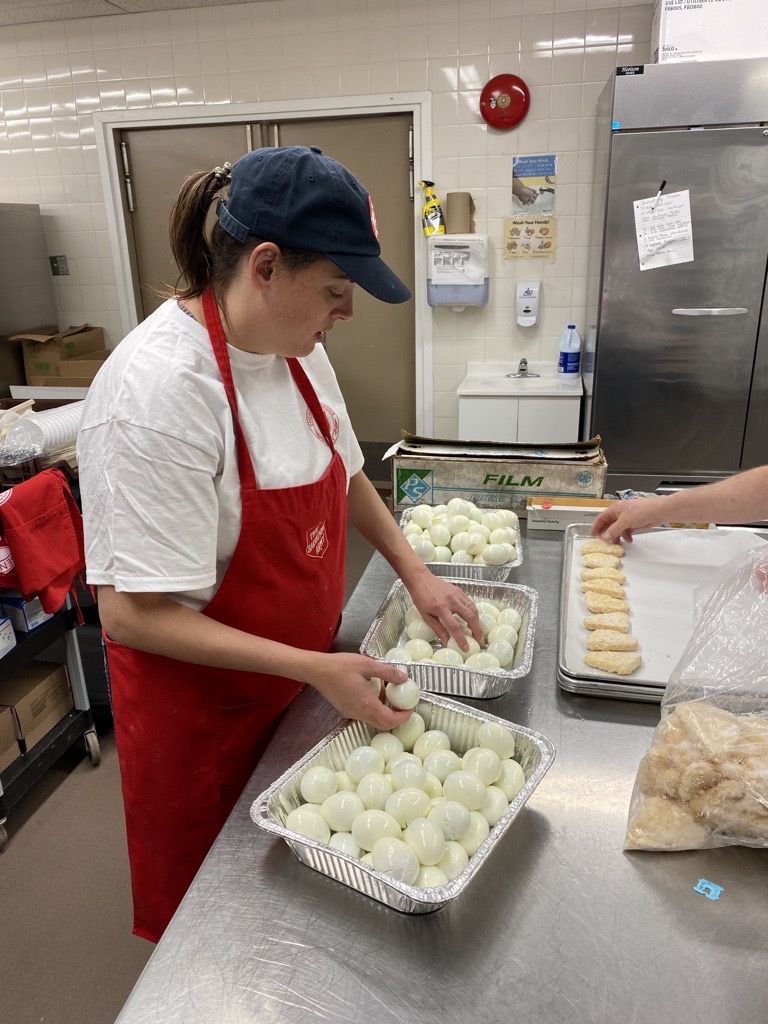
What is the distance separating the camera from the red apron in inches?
43.6

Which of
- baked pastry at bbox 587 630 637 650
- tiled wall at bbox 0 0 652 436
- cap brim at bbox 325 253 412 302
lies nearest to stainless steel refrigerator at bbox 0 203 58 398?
tiled wall at bbox 0 0 652 436

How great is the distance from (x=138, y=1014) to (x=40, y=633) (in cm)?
174

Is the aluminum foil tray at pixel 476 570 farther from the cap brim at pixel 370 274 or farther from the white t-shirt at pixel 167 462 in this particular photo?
the cap brim at pixel 370 274

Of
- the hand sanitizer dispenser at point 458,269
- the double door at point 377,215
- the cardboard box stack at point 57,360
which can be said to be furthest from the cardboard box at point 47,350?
the hand sanitizer dispenser at point 458,269

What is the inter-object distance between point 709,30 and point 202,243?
296 centimetres

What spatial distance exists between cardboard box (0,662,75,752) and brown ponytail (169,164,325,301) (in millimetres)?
1707

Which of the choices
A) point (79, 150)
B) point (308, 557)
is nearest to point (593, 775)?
point (308, 557)

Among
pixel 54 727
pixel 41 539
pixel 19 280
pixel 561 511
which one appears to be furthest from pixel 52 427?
pixel 19 280

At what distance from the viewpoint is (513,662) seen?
1217mm

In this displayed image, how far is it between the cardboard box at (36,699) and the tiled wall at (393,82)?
2607 millimetres

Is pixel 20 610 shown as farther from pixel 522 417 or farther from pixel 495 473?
pixel 522 417

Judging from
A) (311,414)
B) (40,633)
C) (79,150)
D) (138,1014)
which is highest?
(79,150)

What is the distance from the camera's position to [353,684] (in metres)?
0.98

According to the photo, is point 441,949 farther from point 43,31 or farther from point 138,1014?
point 43,31
